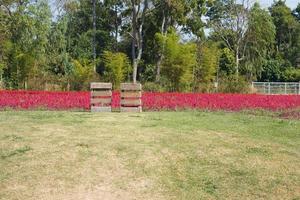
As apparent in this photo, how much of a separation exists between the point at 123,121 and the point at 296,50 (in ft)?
181

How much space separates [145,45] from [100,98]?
1262 inches

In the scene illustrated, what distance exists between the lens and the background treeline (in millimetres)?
32094

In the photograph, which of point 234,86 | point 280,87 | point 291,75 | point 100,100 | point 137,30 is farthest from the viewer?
point 291,75

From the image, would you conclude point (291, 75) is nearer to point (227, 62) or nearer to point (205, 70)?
point (227, 62)

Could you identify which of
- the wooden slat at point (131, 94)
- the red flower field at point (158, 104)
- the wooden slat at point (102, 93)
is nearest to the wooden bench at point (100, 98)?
the wooden slat at point (102, 93)

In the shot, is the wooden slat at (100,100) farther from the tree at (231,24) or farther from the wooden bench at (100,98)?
the tree at (231,24)

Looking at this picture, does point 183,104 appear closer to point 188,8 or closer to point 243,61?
point 188,8

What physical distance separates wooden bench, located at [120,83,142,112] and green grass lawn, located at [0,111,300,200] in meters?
3.87

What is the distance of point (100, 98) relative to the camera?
1415 centimetres

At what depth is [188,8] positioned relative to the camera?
4100 centimetres

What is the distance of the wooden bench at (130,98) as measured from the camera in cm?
1413

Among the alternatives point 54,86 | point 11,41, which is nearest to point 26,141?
point 54,86

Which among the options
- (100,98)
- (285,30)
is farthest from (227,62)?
(100,98)

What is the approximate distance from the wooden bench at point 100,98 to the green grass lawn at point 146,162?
148 inches
